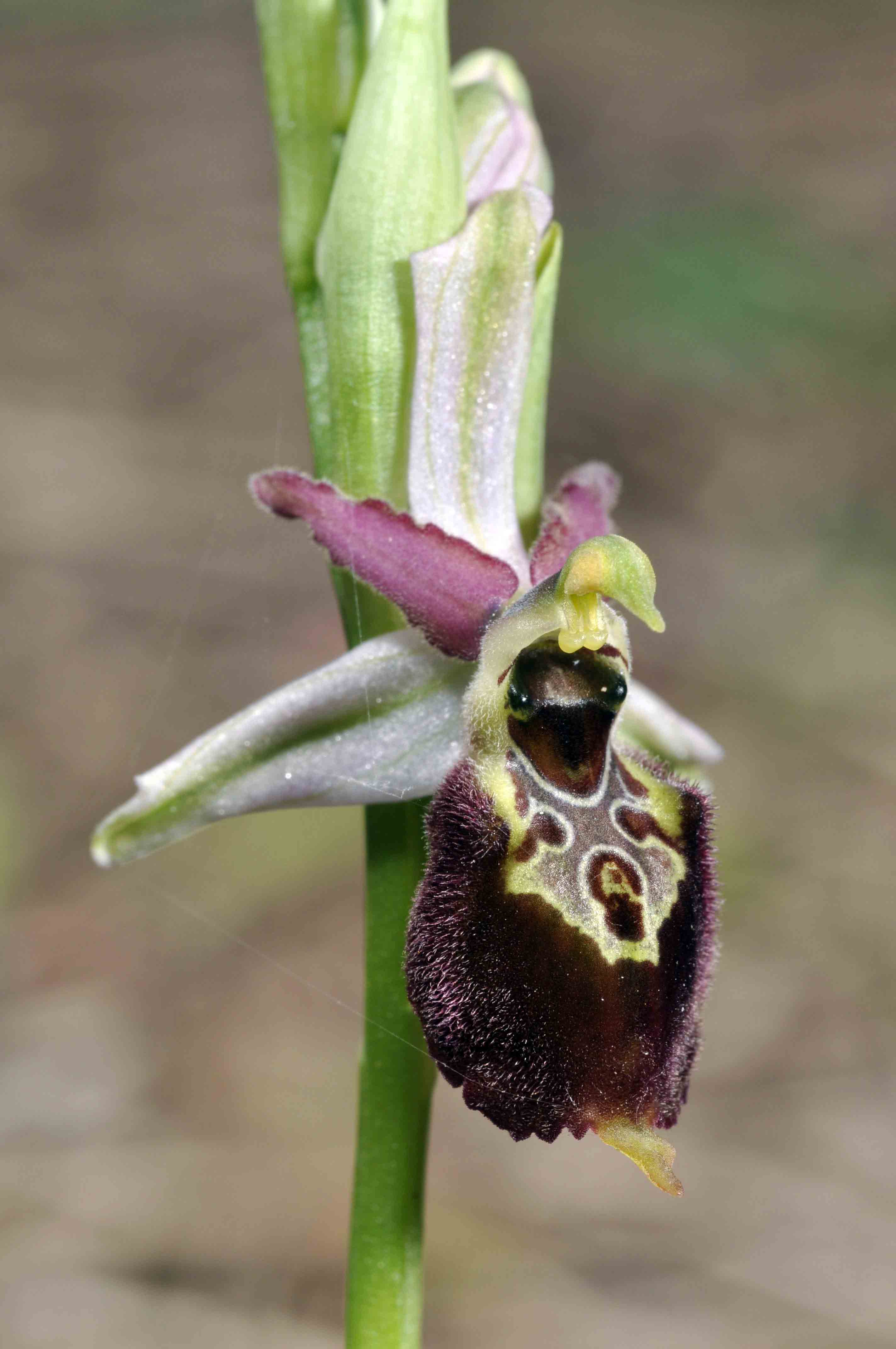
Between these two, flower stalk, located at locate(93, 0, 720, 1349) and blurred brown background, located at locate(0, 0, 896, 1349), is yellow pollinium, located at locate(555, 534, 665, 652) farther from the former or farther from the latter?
blurred brown background, located at locate(0, 0, 896, 1349)

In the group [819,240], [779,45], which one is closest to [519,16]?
[779,45]

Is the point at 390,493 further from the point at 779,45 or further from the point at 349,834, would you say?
the point at 779,45

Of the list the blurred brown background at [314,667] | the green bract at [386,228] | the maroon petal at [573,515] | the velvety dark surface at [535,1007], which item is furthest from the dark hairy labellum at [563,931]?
the blurred brown background at [314,667]

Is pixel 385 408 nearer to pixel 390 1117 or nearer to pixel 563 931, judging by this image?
pixel 563 931

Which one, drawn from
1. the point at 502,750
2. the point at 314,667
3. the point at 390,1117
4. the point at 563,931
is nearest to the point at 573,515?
the point at 502,750

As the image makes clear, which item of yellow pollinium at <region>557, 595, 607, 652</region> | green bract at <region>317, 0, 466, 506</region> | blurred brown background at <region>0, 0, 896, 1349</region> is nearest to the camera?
yellow pollinium at <region>557, 595, 607, 652</region>

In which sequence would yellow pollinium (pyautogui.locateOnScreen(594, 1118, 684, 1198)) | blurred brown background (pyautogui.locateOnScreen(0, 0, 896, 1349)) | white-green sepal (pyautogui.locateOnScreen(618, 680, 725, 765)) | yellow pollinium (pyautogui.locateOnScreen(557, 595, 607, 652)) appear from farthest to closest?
blurred brown background (pyautogui.locateOnScreen(0, 0, 896, 1349)), white-green sepal (pyautogui.locateOnScreen(618, 680, 725, 765)), yellow pollinium (pyautogui.locateOnScreen(557, 595, 607, 652)), yellow pollinium (pyautogui.locateOnScreen(594, 1118, 684, 1198))

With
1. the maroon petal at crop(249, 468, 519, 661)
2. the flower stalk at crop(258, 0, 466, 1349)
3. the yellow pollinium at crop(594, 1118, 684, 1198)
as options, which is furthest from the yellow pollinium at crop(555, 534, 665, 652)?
the yellow pollinium at crop(594, 1118, 684, 1198)
